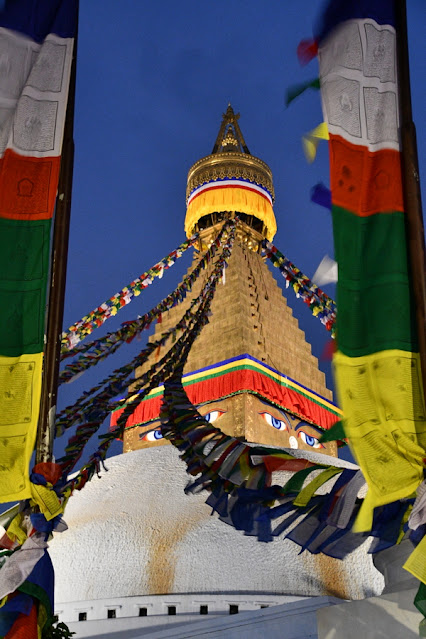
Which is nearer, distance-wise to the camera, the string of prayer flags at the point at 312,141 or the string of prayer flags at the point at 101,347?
the string of prayer flags at the point at 312,141

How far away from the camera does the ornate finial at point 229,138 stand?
589 inches

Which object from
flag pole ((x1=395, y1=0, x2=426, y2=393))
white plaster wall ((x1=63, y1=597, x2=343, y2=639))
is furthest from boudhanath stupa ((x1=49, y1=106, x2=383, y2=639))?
flag pole ((x1=395, y1=0, x2=426, y2=393))

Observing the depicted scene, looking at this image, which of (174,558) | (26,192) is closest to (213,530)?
(174,558)

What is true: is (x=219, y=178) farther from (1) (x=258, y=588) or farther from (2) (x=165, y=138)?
(2) (x=165, y=138)

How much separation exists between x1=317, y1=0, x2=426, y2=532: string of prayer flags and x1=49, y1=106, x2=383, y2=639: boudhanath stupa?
7.12 feet

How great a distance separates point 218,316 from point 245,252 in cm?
186

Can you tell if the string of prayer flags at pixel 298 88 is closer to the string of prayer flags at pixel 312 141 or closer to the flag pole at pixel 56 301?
the string of prayer flags at pixel 312 141

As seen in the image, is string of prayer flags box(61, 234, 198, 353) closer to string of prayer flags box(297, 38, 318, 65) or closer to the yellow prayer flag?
the yellow prayer flag

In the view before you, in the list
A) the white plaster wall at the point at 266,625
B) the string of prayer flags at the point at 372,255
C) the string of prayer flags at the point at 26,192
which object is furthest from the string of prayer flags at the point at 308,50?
the white plaster wall at the point at 266,625

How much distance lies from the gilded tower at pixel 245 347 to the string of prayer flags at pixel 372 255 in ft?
18.5

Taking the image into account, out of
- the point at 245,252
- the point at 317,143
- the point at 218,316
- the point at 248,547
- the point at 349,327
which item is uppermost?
the point at 245,252

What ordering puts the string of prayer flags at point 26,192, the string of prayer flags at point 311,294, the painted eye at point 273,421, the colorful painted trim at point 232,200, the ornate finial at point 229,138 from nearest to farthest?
the string of prayer flags at point 26,192 < the string of prayer flags at point 311,294 < the painted eye at point 273,421 < the colorful painted trim at point 232,200 < the ornate finial at point 229,138

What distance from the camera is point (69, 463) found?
4.66m

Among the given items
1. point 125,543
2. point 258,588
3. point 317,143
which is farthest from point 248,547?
point 317,143
